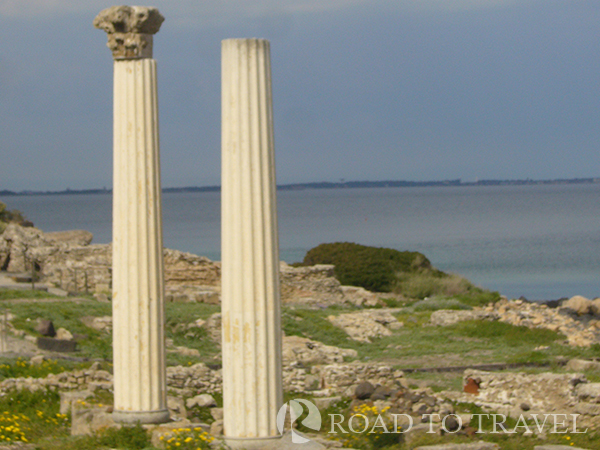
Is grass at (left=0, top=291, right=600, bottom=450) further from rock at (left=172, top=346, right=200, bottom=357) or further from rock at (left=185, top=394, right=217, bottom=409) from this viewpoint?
rock at (left=172, top=346, right=200, bottom=357)

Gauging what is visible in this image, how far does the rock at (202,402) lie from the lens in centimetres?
1422

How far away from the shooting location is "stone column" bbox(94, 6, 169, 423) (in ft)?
34.0

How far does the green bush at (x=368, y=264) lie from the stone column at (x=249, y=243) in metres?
27.1

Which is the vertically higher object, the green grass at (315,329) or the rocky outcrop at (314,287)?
the rocky outcrop at (314,287)

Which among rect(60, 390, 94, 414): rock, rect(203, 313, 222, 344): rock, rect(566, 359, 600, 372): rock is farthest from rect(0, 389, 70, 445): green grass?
rect(566, 359, 600, 372): rock

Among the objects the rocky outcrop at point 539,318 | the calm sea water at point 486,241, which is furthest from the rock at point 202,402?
the calm sea water at point 486,241

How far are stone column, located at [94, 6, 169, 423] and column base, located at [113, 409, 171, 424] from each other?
0.01m

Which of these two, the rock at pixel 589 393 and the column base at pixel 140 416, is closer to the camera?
the column base at pixel 140 416

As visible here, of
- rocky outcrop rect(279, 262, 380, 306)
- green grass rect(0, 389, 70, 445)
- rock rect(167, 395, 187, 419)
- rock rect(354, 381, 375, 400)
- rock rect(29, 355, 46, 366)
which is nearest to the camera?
green grass rect(0, 389, 70, 445)

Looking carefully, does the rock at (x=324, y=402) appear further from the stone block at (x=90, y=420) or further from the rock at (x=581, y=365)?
the rock at (x=581, y=365)

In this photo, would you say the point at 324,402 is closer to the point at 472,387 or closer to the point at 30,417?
the point at 472,387

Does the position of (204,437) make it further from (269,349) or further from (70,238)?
(70,238)

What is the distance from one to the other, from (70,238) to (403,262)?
15.4 meters

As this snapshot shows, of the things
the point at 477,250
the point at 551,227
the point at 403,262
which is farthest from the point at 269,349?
the point at 551,227
